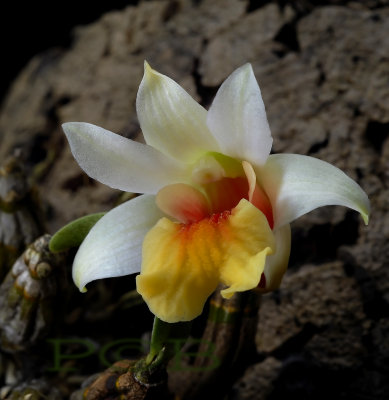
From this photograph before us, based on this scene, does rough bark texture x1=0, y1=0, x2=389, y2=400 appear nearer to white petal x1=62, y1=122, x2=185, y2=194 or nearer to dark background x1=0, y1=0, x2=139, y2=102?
dark background x1=0, y1=0, x2=139, y2=102

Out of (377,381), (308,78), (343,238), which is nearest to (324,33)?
(308,78)

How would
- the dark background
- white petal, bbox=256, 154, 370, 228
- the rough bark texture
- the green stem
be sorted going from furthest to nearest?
1. the dark background
2. the rough bark texture
3. the green stem
4. white petal, bbox=256, 154, 370, 228

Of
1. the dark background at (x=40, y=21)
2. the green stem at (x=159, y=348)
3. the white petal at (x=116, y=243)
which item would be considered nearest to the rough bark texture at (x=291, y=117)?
the dark background at (x=40, y=21)

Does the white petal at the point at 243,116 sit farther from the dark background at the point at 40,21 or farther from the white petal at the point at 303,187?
the dark background at the point at 40,21

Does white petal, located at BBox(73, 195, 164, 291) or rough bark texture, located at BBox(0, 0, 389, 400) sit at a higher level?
white petal, located at BBox(73, 195, 164, 291)

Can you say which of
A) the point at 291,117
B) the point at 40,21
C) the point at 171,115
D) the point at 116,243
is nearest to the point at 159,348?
the point at 116,243

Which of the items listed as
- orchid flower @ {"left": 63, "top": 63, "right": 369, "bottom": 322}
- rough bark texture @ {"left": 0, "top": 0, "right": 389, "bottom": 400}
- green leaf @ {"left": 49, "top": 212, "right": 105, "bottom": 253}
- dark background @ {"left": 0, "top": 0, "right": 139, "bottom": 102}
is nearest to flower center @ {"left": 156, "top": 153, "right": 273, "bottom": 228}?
orchid flower @ {"left": 63, "top": 63, "right": 369, "bottom": 322}
